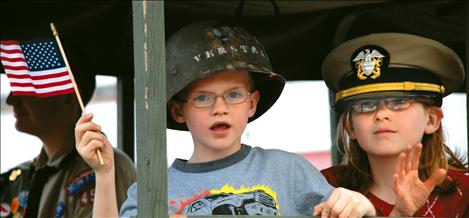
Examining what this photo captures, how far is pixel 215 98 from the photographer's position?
15.4 ft

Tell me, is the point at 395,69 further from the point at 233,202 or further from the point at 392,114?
the point at 233,202

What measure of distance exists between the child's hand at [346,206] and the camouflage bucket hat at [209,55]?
0.79 metres

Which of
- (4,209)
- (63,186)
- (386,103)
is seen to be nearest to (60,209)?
(63,186)

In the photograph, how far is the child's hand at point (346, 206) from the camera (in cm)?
409

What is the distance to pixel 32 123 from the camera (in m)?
6.45

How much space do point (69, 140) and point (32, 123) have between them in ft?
0.82

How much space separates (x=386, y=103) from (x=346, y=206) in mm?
938

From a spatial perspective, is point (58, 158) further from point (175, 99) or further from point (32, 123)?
point (175, 99)

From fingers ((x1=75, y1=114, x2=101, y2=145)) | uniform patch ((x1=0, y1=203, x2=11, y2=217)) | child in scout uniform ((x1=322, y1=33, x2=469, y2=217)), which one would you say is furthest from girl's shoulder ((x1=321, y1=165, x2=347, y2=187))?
uniform patch ((x1=0, y1=203, x2=11, y2=217))

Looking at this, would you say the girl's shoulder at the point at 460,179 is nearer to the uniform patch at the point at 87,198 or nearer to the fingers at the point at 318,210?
the fingers at the point at 318,210

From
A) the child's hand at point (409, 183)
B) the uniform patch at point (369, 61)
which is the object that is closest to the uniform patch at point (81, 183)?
the uniform patch at point (369, 61)

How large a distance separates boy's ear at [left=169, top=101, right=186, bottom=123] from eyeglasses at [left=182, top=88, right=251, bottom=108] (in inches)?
7.1

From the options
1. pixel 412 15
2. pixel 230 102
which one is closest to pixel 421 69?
pixel 230 102

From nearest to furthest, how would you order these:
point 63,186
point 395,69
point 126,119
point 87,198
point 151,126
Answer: point 151,126 → point 395,69 → point 87,198 → point 63,186 → point 126,119
